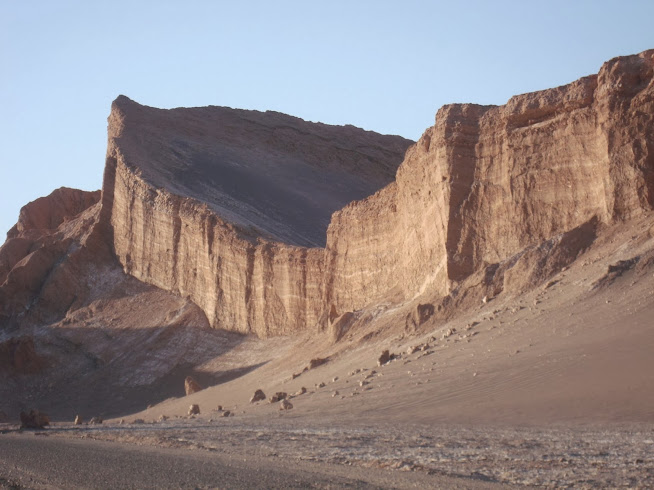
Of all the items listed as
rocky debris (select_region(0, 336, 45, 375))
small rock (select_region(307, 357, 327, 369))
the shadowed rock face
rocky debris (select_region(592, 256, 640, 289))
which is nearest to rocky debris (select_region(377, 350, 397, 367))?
the shadowed rock face

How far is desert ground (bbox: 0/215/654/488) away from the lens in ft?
35.4

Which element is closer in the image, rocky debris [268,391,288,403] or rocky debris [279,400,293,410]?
rocky debris [279,400,293,410]

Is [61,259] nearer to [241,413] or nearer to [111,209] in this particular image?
[111,209]

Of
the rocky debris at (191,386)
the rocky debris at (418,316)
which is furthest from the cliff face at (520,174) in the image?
the rocky debris at (191,386)

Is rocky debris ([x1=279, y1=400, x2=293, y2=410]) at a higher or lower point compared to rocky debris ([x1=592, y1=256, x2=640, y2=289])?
lower

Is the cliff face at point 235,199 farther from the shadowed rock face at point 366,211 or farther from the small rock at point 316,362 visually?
the small rock at point 316,362

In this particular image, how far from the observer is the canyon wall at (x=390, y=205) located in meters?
22.9

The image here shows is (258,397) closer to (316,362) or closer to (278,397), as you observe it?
(278,397)

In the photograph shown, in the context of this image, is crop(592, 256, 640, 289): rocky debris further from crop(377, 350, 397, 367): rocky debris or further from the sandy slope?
crop(377, 350, 397, 367): rocky debris

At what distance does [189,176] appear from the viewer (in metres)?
52.2

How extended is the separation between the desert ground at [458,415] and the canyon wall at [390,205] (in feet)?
6.30

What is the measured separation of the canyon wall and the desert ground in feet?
6.30

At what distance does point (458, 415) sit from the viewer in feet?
53.2

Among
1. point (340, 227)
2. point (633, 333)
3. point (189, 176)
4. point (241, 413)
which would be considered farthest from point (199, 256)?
point (633, 333)
